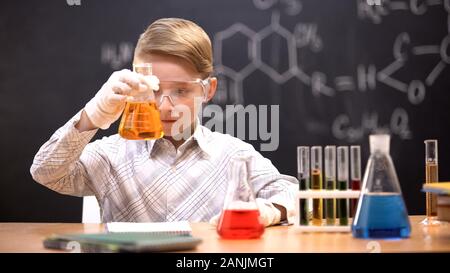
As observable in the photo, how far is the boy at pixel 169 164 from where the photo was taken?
1.91 metres

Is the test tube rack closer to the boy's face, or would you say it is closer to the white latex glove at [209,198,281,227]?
the white latex glove at [209,198,281,227]

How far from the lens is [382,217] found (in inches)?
52.3

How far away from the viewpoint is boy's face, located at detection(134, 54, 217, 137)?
6.13 ft

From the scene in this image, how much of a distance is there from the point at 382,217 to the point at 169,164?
0.91 m

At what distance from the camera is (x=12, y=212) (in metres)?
3.26

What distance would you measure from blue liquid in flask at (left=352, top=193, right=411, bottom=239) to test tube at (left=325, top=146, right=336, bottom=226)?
132 millimetres

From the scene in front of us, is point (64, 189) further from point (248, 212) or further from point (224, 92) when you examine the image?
point (224, 92)

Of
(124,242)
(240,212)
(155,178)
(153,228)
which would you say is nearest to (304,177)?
(240,212)

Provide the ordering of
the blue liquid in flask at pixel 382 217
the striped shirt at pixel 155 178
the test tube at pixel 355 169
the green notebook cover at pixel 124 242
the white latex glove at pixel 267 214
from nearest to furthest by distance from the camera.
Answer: the green notebook cover at pixel 124 242, the blue liquid in flask at pixel 382 217, the test tube at pixel 355 169, the white latex glove at pixel 267 214, the striped shirt at pixel 155 178

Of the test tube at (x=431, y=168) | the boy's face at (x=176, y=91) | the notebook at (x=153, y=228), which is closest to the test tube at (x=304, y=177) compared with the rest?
the notebook at (x=153, y=228)

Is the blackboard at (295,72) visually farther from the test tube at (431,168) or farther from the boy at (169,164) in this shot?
the test tube at (431,168)

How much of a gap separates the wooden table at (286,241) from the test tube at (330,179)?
58mm

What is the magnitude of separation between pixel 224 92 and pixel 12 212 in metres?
1.11
